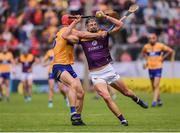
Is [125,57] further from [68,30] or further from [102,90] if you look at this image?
[102,90]

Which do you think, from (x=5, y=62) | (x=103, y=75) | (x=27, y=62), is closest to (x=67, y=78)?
(x=103, y=75)

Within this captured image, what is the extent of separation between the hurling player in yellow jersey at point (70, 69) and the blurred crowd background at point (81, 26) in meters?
17.5

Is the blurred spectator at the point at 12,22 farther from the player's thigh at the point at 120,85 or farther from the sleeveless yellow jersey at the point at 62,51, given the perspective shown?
the player's thigh at the point at 120,85

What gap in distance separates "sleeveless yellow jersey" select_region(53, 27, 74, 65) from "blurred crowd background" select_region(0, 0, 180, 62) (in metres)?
17.4

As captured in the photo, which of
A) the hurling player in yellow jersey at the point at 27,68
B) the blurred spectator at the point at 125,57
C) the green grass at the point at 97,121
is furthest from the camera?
the blurred spectator at the point at 125,57

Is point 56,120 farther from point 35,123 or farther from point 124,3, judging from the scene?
point 124,3

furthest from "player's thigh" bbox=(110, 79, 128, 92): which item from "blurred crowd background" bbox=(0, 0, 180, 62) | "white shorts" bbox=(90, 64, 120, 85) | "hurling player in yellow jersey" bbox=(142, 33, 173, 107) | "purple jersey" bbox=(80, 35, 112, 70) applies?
"blurred crowd background" bbox=(0, 0, 180, 62)

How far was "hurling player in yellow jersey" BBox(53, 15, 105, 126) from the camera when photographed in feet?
58.3

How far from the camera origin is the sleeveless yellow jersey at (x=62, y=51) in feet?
60.4

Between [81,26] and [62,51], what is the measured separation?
19.1 m

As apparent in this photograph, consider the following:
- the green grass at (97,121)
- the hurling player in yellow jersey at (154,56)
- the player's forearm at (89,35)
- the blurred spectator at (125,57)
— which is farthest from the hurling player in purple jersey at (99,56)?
the blurred spectator at (125,57)

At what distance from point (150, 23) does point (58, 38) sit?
19.8 meters

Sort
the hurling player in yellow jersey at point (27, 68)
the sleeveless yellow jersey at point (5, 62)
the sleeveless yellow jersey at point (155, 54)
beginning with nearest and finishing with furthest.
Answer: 1. the sleeveless yellow jersey at point (155, 54)
2. the hurling player in yellow jersey at point (27, 68)
3. the sleeveless yellow jersey at point (5, 62)

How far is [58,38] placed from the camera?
18.6 metres
